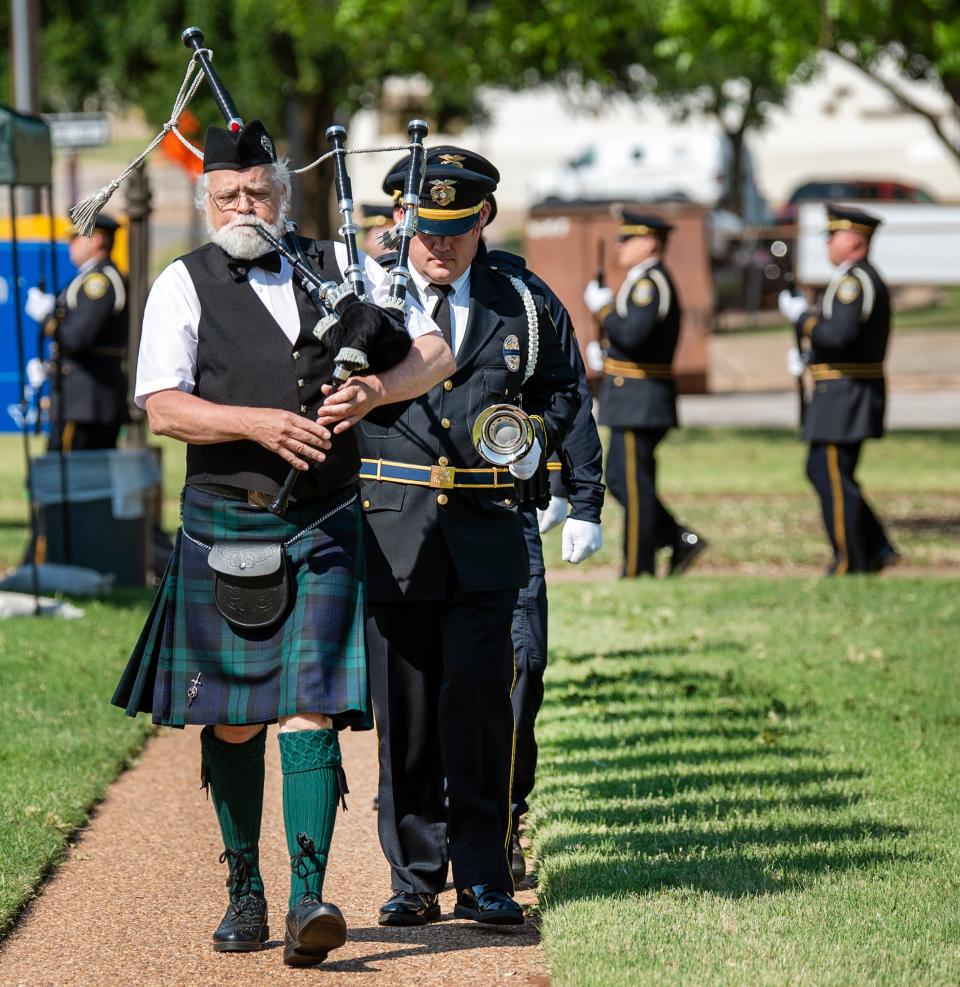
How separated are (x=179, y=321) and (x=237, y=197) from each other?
34 cm

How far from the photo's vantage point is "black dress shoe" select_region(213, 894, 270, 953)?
4.68 m

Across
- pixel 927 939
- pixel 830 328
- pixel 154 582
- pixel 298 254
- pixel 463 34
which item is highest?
pixel 463 34

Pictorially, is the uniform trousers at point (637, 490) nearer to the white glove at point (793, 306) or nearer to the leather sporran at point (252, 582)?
the white glove at point (793, 306)

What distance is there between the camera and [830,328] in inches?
430

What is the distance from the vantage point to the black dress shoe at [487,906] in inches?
191

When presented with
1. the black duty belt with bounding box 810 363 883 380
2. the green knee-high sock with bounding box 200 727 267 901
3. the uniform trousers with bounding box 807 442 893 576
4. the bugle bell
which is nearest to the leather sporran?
the green knee-high sock with bounding box 200 727 267 901

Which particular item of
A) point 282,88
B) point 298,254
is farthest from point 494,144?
point 298,254

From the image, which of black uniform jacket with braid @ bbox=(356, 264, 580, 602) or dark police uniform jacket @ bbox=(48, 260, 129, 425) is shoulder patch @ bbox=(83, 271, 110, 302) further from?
black uniform jacket with braid @ bbox=(356, 264, 580, 602)

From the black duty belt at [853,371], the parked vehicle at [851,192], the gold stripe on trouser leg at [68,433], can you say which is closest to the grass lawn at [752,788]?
the black duty belt at [853,371]

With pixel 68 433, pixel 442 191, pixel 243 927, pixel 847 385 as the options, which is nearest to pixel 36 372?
pixel 68 433

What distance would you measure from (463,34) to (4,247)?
7315 millimetres

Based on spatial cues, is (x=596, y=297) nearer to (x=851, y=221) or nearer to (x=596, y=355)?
(x=596, y=355)

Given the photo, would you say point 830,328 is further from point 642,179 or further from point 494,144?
point 494,144

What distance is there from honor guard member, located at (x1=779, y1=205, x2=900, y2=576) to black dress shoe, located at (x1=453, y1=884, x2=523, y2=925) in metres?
6.52
